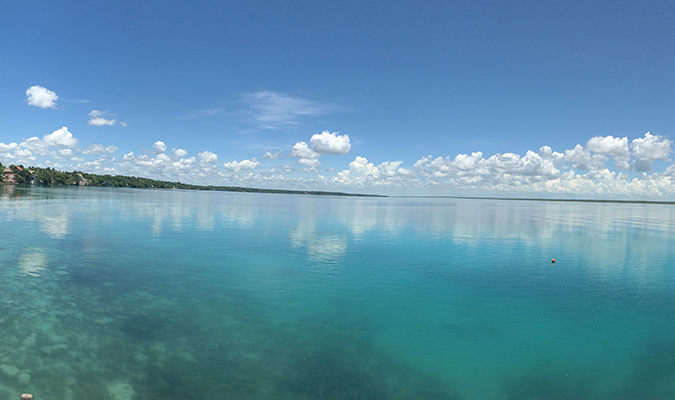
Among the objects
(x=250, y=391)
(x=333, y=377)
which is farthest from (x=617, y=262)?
(x=250, y=391)

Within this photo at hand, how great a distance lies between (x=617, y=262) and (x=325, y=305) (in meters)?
28.7

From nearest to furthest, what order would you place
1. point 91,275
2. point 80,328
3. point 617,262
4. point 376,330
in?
1. point 80,328
2. point 376,330
3. point 91,275
4. point 617,262

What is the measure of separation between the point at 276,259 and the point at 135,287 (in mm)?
11202

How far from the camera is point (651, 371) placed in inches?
520

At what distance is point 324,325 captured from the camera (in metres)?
16.3

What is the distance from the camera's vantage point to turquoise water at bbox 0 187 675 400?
460 inches

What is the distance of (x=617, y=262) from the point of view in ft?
106

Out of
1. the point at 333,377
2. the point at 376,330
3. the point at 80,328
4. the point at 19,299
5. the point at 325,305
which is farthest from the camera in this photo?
the point at 325,305

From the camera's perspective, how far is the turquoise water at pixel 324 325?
11672 mm

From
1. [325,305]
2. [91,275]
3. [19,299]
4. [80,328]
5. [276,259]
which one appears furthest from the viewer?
[276,259]

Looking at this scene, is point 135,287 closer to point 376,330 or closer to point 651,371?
point 376,330

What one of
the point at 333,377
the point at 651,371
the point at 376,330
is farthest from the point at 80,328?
the point at 651,371

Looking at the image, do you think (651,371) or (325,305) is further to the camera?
(325,305)

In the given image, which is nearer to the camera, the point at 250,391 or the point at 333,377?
the point at 250,391
